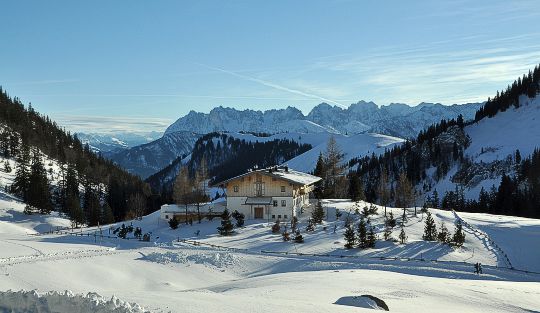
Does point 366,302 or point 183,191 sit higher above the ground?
point 183,191

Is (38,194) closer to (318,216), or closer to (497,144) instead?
(318,216)

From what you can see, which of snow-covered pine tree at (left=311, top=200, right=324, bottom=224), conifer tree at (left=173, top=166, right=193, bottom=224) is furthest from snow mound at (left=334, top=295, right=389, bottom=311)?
conifer tree at (left=173, top=166, right=193, bottom=224)

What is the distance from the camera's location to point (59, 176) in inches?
4857

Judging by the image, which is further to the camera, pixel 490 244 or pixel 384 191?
pixel 384 191

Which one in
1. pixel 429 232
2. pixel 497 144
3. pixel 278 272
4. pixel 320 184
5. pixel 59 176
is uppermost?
pixel 497 144

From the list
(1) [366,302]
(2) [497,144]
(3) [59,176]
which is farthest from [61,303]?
(2) [497,144]

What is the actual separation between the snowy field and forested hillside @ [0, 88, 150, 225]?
31453mm

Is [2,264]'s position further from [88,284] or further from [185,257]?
[185,257]

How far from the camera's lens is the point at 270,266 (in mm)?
36406

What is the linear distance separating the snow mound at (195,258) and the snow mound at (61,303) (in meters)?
22.0

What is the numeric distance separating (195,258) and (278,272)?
7.14 metres

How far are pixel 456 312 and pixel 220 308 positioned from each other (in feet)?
36.4

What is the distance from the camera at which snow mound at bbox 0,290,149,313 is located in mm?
12570

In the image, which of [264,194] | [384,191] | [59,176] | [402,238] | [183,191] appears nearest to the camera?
[402,238]
